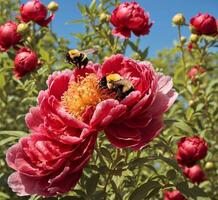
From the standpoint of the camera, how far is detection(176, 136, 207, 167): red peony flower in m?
2.22

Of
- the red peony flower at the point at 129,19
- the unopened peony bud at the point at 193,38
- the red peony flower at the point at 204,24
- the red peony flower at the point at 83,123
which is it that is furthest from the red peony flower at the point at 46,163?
the unopened peony bud at the point at 193,38

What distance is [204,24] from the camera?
2.96 m

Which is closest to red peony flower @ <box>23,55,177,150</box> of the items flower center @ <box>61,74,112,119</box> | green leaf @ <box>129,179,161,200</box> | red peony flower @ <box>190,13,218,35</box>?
flower center @ <box>61,74,112,119</box>

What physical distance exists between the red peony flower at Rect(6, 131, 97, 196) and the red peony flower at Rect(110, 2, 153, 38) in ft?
4.27

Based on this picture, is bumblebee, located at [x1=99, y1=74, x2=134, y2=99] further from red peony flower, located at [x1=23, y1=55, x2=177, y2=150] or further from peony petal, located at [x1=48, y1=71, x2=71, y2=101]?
peony petal, located at [x1=48, y1=71, x2=71, y2=101]

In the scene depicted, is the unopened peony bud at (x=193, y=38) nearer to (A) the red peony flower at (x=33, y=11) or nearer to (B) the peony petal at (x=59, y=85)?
(A) the red peony flower at (x=33, y=11)

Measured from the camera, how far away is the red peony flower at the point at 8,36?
2.71 m

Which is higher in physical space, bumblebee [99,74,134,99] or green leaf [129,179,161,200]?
bumblebee [99,74,134,99]

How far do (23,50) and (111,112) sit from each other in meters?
1.41

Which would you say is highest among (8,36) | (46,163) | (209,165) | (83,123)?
(8,36)

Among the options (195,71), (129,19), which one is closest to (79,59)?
(129,19)

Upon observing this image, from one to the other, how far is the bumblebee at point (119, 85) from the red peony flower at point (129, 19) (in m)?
1.22

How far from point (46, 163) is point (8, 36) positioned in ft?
4.99

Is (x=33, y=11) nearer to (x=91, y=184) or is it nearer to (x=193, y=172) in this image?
(x=193, y=172)
